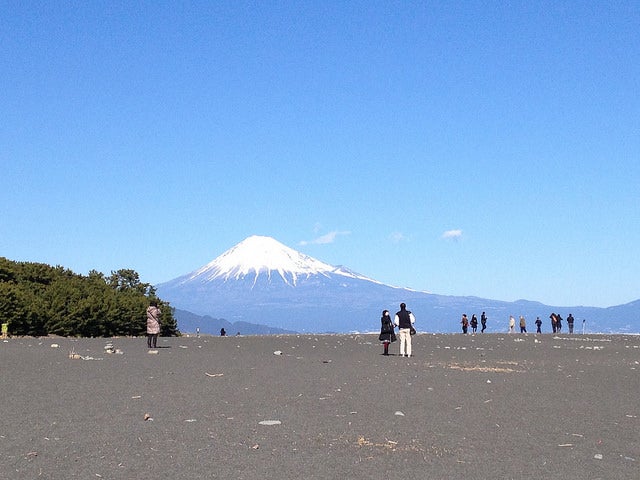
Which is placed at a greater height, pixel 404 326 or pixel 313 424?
pixel 404 326

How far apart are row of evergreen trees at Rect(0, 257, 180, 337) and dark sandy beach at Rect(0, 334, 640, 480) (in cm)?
2130

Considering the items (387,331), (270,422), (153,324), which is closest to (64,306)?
(153,324)

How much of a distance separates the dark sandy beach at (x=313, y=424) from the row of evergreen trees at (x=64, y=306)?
21.3 meters

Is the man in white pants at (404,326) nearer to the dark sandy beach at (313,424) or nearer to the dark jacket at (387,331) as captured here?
the dark jacket at (387,331)

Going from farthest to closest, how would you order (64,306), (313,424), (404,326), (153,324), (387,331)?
1. (64,306)
2. (153,324)
3. (387,331)
4. (404,326)
5. (313,424)

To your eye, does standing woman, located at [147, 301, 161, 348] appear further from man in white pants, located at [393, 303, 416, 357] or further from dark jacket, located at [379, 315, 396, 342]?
man in white pants, located at [393, 303, 416, 357]

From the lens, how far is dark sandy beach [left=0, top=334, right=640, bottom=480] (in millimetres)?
8328

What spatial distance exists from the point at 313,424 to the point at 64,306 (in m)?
34.8

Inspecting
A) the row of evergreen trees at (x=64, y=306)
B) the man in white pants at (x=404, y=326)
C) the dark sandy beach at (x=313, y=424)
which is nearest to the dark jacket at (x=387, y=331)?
the man in white pants at (x=404, y=326)

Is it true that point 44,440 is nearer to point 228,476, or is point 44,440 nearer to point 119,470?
point 119,470

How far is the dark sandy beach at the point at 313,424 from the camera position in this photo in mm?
8328

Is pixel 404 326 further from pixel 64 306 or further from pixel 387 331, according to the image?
pixel 64 306

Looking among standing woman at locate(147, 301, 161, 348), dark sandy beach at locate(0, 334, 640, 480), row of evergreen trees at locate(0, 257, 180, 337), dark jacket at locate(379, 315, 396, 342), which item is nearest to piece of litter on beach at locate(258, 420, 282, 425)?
dark sandy beach at locate(0, 334, 640, 480)

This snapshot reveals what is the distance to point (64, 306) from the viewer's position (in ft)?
141
